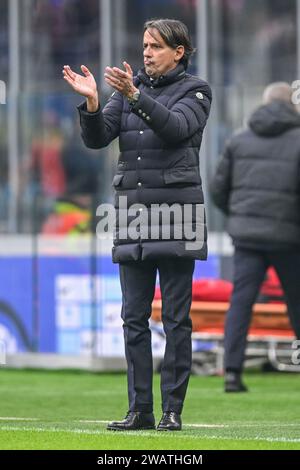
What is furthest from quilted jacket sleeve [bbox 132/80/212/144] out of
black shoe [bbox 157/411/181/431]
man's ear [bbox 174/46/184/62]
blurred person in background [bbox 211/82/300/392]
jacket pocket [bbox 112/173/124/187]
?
blurred person in background [bbox 211/82/300/392]

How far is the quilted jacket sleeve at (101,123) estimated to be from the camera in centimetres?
742

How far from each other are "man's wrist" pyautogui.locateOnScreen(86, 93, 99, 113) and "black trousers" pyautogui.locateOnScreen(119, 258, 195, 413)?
2.41 ft

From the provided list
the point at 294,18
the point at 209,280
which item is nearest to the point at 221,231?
the point at 209,280

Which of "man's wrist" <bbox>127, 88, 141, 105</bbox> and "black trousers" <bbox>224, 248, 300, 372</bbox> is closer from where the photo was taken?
"man's wrist" <bbox>127, 88, 141, 105</bbox>

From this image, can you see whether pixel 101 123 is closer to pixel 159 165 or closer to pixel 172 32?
pixel 159 165

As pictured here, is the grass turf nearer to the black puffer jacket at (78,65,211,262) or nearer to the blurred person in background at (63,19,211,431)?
the blurred person in background at (63,19,211,431)

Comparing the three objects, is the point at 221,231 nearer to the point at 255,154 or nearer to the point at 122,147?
the point at 255,154

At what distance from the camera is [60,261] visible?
14.0 metres

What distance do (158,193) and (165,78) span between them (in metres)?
0.53

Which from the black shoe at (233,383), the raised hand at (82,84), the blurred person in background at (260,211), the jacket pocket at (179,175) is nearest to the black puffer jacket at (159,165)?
the jacket pocket at (179,175)

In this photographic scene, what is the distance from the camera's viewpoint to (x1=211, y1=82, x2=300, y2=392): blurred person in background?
35.7ft

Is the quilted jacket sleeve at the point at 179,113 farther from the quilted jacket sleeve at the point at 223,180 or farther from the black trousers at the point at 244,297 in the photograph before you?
the quilted jacket sleeve at the point at 223,180

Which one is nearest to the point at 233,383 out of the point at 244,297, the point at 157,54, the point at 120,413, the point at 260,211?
the point at 244,297

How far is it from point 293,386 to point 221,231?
8.81 feet
